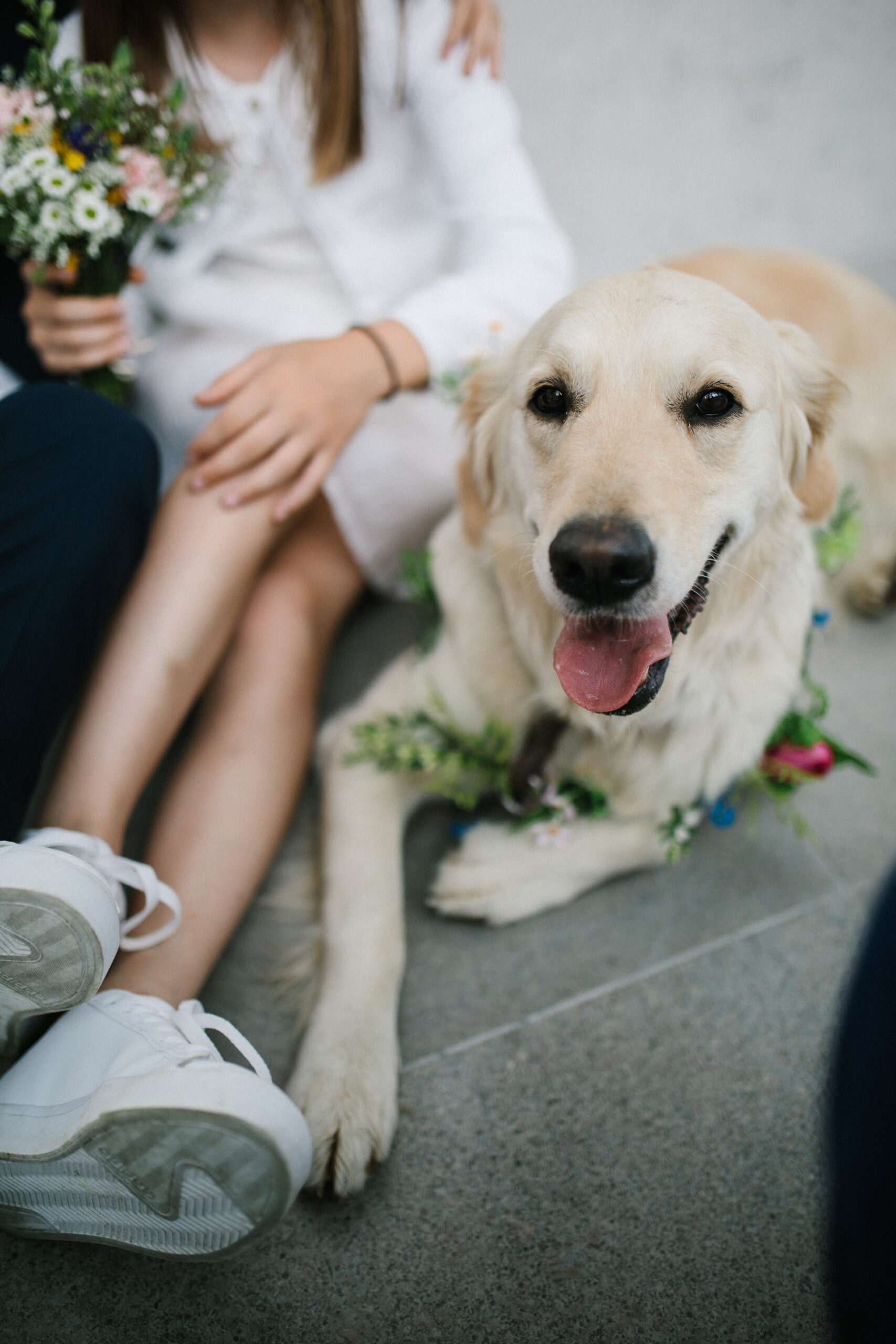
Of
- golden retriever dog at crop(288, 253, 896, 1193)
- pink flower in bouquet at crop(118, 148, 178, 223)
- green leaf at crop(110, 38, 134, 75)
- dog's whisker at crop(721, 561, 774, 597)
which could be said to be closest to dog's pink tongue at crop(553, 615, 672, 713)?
golden retriever dog at crop(288, 253, 896, 1193)

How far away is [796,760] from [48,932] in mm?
1097

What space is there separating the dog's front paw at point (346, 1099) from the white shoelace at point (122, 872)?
0.27m

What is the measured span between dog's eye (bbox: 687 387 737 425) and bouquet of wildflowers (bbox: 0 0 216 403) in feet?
3.00

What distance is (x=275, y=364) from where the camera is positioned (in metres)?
1.27

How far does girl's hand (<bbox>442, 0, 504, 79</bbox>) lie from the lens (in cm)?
146

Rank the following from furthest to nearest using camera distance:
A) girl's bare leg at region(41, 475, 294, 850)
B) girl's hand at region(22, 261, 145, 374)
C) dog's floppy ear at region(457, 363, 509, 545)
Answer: girl's hand at region(22, 261, 145, 374), dog's floppy ear at region(457, 363, 509, 545), girl's bare leg at region(41, 475, 294, 850)

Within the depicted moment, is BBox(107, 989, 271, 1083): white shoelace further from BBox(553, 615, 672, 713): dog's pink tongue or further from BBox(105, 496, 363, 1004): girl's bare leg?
A: BBox(553, 615, 672, 713): dog's pink tongue

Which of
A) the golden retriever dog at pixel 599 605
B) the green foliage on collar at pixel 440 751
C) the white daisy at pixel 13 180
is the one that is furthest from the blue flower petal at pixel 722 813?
the white daisy at pixel 13 180

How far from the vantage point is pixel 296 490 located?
1316 mm

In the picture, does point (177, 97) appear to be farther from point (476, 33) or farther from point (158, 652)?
point (158, 652)

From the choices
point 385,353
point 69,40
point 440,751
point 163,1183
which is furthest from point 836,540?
point 69,40

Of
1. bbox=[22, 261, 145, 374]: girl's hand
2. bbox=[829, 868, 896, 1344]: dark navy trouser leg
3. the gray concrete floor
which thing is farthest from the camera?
bbox=[22, 261, 145, 374]: girl's hand

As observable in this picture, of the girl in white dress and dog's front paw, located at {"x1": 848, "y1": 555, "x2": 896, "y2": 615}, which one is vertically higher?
the girl in white dress

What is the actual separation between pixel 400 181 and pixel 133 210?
2.20ft
